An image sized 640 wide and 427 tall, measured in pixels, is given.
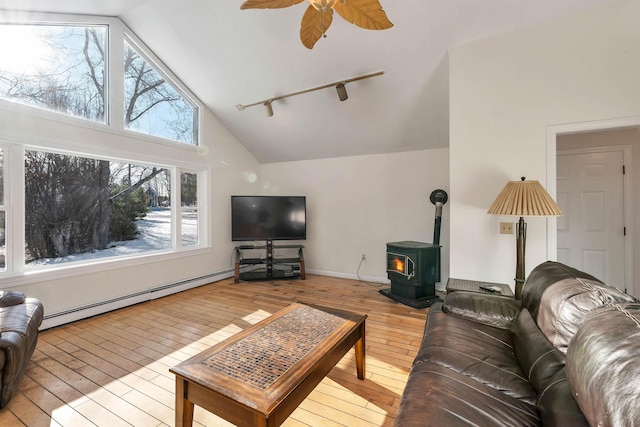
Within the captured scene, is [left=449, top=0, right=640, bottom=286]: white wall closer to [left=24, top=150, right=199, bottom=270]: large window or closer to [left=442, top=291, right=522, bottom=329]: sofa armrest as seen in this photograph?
[left=442, top=291, right=522, bottom=329]: sofa armrest

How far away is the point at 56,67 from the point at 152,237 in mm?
2266

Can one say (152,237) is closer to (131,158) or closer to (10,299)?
(131,158)

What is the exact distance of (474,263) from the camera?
2900 millimetres

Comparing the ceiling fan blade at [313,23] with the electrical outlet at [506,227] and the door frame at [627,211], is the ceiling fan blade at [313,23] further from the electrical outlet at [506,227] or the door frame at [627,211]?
the door frame at [627,211]

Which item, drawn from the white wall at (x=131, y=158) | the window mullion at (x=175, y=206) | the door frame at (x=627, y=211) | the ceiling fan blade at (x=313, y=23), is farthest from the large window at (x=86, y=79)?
the door frame at (x=627, y=211)

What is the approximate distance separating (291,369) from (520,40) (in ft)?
11.0

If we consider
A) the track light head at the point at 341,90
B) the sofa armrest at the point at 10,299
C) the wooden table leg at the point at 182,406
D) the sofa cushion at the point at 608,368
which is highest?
the track light head at the point at 341,90

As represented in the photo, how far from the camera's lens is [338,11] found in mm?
1680

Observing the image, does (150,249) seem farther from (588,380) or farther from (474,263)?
(588,380)

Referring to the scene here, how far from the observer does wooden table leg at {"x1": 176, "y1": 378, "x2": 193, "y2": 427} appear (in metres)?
1.33

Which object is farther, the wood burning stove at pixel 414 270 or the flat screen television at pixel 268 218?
the flat screen television at pixel 268 218

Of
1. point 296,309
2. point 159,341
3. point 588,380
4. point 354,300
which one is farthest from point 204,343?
point 588,380

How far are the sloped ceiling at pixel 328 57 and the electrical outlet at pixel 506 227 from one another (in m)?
1.63

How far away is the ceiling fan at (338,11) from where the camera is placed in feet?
5.26
